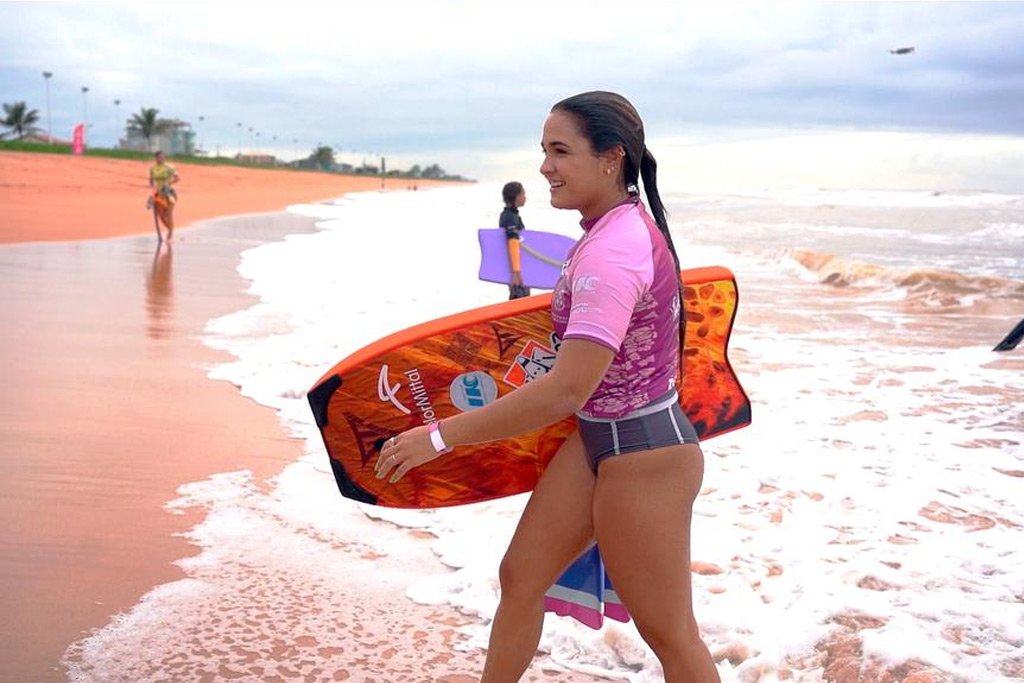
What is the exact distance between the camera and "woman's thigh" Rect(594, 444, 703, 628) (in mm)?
2137

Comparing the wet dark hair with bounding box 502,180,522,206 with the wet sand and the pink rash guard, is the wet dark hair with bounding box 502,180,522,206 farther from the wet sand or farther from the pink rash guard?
the pink rash guard

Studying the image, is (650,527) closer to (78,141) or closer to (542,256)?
(542,256)

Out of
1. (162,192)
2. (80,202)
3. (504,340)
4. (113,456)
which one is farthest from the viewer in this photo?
(80,202)

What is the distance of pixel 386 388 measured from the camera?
8.31 feet

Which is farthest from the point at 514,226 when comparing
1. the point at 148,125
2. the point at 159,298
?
the point at 148,125

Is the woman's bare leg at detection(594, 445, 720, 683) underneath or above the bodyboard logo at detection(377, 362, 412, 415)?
underneath

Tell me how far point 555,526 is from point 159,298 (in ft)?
29.6

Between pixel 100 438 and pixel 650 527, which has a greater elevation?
pixel 650 527

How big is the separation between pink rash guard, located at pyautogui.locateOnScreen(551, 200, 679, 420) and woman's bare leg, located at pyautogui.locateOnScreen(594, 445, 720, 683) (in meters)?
0.14

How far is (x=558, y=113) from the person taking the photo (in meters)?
2.15

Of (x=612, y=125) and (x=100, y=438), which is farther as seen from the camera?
(x=100, y=438)

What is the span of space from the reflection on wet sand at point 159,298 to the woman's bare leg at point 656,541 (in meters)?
6.78

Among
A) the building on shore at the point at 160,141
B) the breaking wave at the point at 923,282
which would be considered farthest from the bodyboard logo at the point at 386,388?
the building on shore at the point at 160,141

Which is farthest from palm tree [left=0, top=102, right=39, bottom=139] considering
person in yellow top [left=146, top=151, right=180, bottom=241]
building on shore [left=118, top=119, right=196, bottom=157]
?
person in yellow top [left=146, top=151, right=180, bottom=241]
